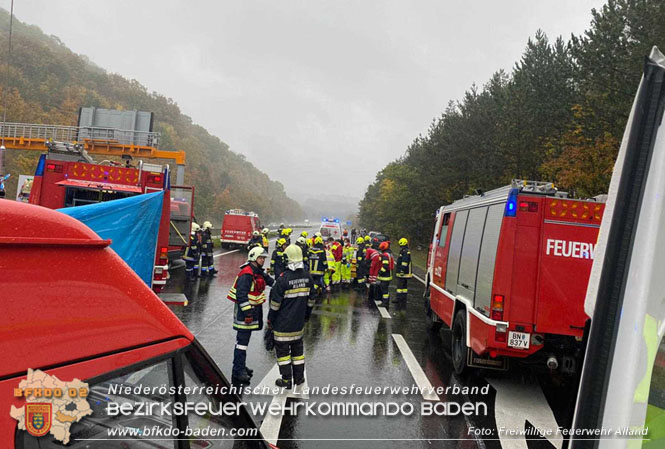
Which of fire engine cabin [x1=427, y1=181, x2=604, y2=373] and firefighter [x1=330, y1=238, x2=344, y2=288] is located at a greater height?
fire engine cabin [x1=427, y1=181, x2=604, y2=373]

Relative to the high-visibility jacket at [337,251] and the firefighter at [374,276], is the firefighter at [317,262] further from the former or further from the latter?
the high-visibility jacket at [337,251]

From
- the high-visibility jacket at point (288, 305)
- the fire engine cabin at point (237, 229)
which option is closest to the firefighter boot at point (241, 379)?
the high-visibility jacket at point (288, 305)

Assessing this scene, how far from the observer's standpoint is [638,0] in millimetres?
15812

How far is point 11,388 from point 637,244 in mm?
1894

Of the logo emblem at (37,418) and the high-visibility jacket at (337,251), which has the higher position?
the logo emblem at (37,418)

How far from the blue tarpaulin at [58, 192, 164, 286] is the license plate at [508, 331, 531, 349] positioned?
188 inches

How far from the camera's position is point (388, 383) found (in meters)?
6.27

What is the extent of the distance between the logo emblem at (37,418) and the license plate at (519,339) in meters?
4.97

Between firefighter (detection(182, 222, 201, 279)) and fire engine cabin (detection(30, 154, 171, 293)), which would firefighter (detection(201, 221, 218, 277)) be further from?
fire engine cabin (detection(30, 154, 171, 293))

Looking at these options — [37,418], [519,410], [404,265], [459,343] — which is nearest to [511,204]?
[459,343]

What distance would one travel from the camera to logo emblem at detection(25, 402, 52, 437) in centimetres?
142

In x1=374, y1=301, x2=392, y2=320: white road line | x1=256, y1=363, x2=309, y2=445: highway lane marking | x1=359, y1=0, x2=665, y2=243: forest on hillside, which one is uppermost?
x1=359, y1=0, x2=665, y2=243: forest on hillside

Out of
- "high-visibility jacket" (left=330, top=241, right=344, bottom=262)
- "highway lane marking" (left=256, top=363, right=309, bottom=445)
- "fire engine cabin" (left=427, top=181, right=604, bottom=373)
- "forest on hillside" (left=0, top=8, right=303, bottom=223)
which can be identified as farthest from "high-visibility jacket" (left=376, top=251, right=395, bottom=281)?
"forest on hillside" (left=0, top=8, right=303, bottom=223)

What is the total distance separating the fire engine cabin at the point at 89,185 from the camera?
927 cm
